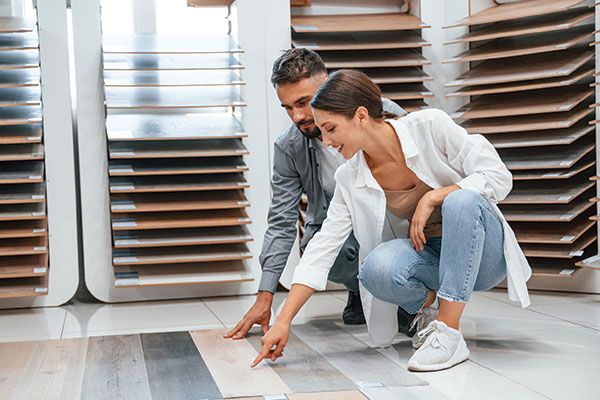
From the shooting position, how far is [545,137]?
11.2ft

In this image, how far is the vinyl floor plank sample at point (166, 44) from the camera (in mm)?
3535

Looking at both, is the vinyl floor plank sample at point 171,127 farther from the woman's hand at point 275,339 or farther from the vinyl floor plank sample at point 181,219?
the woman's hand at point 275,339

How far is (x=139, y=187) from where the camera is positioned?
355 cm

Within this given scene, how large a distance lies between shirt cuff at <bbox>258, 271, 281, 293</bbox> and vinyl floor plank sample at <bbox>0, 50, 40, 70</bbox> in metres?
1.63

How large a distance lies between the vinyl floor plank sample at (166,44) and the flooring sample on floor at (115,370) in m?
1.45

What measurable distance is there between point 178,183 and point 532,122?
1.70 metres

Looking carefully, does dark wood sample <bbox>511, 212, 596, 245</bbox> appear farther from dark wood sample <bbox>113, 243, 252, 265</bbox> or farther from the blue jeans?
dark wood sample <bbox>113, 243, 252, 265</bbox>

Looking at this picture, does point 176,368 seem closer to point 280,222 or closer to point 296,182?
point 280,222

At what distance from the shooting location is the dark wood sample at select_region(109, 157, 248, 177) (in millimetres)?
3516

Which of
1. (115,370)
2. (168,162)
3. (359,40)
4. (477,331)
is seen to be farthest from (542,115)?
(115,370)

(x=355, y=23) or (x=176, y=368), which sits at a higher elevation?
(x=355, y=23)

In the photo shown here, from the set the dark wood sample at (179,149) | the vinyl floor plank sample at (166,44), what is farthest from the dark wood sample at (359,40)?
the dark wood sample at (179,149)

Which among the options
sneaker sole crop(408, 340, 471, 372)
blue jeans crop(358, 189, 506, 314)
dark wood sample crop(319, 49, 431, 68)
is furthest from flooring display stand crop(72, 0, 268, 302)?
sneaker sole crop(408, 340, 471, 372)

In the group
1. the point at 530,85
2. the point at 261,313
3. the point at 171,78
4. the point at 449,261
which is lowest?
the point at 261,313
